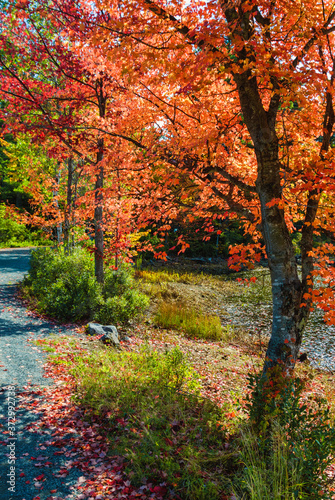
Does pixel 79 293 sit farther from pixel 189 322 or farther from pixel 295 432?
pixel 295 432

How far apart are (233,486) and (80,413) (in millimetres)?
2033

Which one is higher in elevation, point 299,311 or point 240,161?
point 240,161

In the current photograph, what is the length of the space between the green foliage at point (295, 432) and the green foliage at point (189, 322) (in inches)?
212

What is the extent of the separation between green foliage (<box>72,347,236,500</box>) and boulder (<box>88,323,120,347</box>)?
1387 millimetres

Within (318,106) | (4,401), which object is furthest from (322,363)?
(4,401)

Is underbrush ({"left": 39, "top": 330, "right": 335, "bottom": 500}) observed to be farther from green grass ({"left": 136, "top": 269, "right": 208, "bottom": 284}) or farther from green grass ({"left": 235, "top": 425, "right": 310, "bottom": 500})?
green grass ({"left": 136, "top": 269, "right": 208, "bottom": 284})

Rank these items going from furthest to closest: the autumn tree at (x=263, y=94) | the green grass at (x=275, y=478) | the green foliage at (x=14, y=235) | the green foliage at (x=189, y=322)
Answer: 1. the green foliage at (x=14, y=235)
2. the green foliage at (x=189, y=322)
3. the autumn tree at (x=263, y=94)
4. the green grass at (x=275, y=478)

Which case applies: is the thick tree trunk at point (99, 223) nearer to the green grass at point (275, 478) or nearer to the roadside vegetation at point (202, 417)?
the roadside vegetation at point (202, 417)

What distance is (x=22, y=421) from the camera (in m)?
3.71

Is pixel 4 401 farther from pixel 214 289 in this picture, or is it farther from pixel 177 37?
pixel 214 289

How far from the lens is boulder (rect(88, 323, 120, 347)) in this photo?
22.3ft

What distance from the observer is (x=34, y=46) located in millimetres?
7875

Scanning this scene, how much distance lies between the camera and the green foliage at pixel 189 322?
8.95 m

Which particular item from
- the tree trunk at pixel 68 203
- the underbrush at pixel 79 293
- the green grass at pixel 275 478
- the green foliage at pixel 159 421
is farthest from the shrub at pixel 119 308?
the green grass at pixel 275 478
